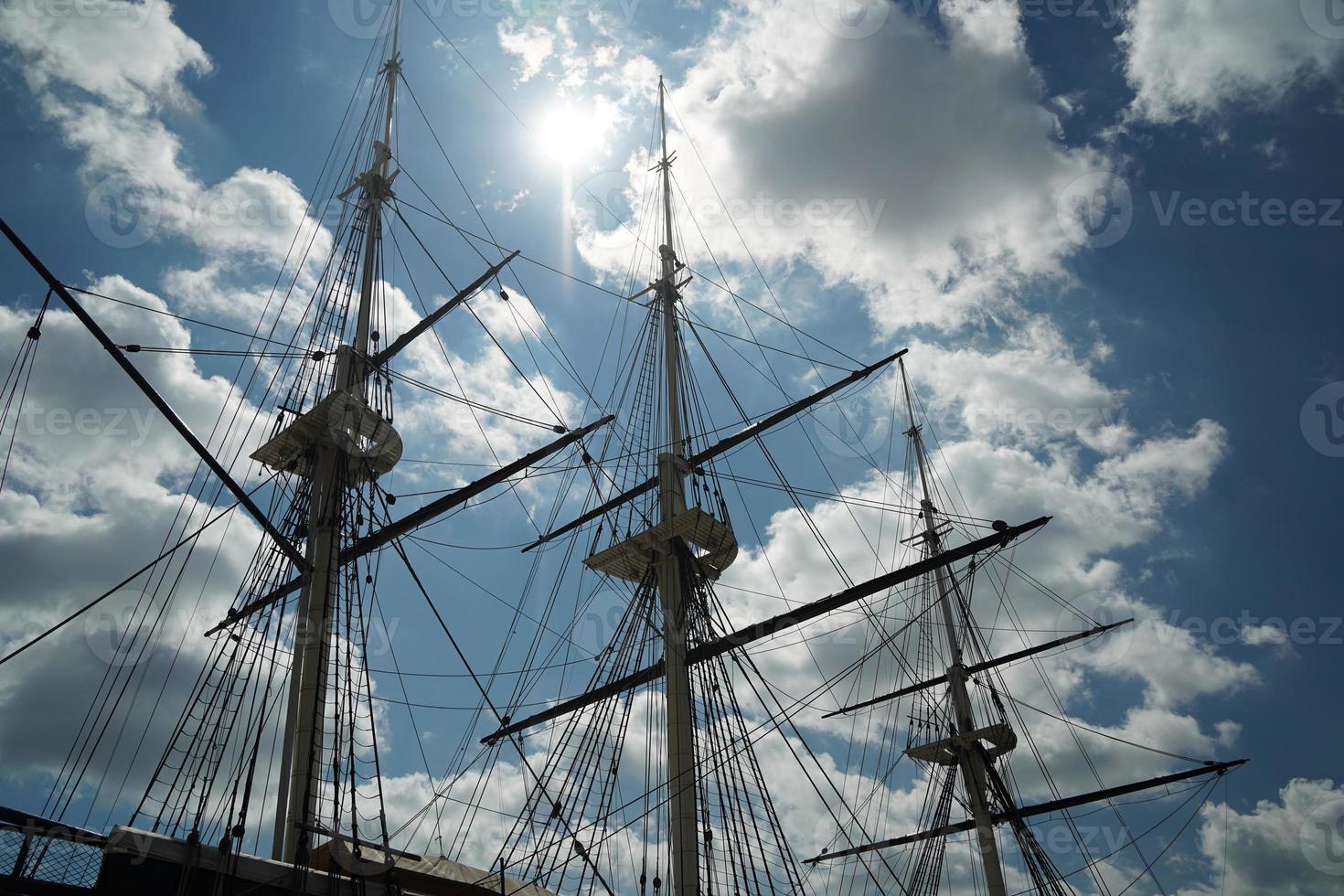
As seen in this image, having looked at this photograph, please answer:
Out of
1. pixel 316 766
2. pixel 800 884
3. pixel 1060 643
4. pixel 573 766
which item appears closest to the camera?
pixel 316 766

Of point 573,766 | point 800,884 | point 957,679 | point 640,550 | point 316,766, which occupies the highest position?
point 957,679

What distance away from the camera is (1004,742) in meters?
36.6

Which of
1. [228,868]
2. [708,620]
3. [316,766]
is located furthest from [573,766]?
[228,868]

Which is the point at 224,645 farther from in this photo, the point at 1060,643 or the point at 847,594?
the point at 1060,643

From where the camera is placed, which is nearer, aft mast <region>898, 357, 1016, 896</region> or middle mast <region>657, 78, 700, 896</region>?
middle mast <region>657, 78, 700, 896</region>

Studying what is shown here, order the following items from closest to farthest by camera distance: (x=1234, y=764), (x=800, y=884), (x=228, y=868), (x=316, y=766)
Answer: (x=228, y=868)
(x=316, y=766)
(x=800, y=884)
(x=1234, y=764)

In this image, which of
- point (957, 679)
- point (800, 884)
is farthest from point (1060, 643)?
point (800, 884)

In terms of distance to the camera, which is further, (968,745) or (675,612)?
(968,745)

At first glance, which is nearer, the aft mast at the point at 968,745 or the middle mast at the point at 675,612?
the middle mast at the point at 675,612

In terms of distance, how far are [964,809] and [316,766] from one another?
2740cm

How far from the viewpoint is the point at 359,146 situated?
26.5 m

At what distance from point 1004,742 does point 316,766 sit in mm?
28286

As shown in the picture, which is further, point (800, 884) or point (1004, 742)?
point (1004, 742)

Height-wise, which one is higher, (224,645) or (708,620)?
(708,620)
